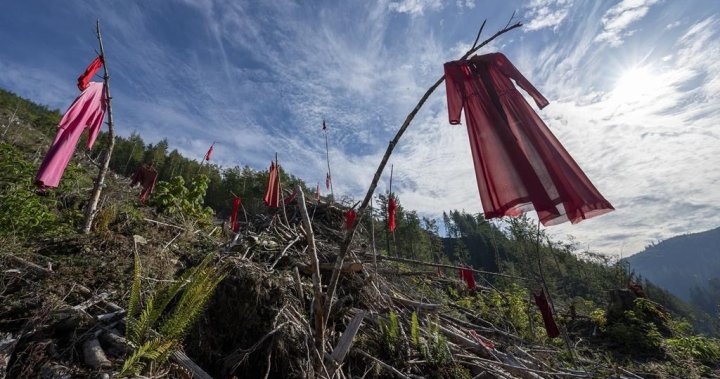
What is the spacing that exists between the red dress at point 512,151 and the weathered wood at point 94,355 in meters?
3.60

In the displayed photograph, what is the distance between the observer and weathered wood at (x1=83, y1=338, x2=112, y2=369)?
266 cm

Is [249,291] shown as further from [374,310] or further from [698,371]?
[698,371]

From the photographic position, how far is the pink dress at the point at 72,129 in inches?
151

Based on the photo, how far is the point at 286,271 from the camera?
4609mm

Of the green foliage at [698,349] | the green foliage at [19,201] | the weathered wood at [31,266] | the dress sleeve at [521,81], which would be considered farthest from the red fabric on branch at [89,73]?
the green foliage at [698,349]

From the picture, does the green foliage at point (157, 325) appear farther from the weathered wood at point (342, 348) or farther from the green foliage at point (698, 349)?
the green foliage at point (698, 349)

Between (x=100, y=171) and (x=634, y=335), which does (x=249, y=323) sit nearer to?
(x=100, y=171)

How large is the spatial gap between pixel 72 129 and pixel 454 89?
4.92m

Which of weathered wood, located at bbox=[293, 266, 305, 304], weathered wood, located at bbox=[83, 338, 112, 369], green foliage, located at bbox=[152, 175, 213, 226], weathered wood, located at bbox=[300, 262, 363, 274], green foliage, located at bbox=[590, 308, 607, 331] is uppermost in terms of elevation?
green foliage, located at bbox=[152, 175, 213, 226]

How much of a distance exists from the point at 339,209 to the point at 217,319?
14.1ft

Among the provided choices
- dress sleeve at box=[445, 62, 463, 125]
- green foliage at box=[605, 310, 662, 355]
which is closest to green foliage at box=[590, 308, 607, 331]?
green foliage at box=[605, 310, 662, 355]

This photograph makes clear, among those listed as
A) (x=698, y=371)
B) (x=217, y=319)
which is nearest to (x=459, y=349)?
(x=217, y=319)

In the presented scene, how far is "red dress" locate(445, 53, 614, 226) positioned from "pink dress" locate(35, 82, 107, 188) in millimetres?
4687

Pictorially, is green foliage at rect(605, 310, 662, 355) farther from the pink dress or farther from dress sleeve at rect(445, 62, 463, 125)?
the pink dress
